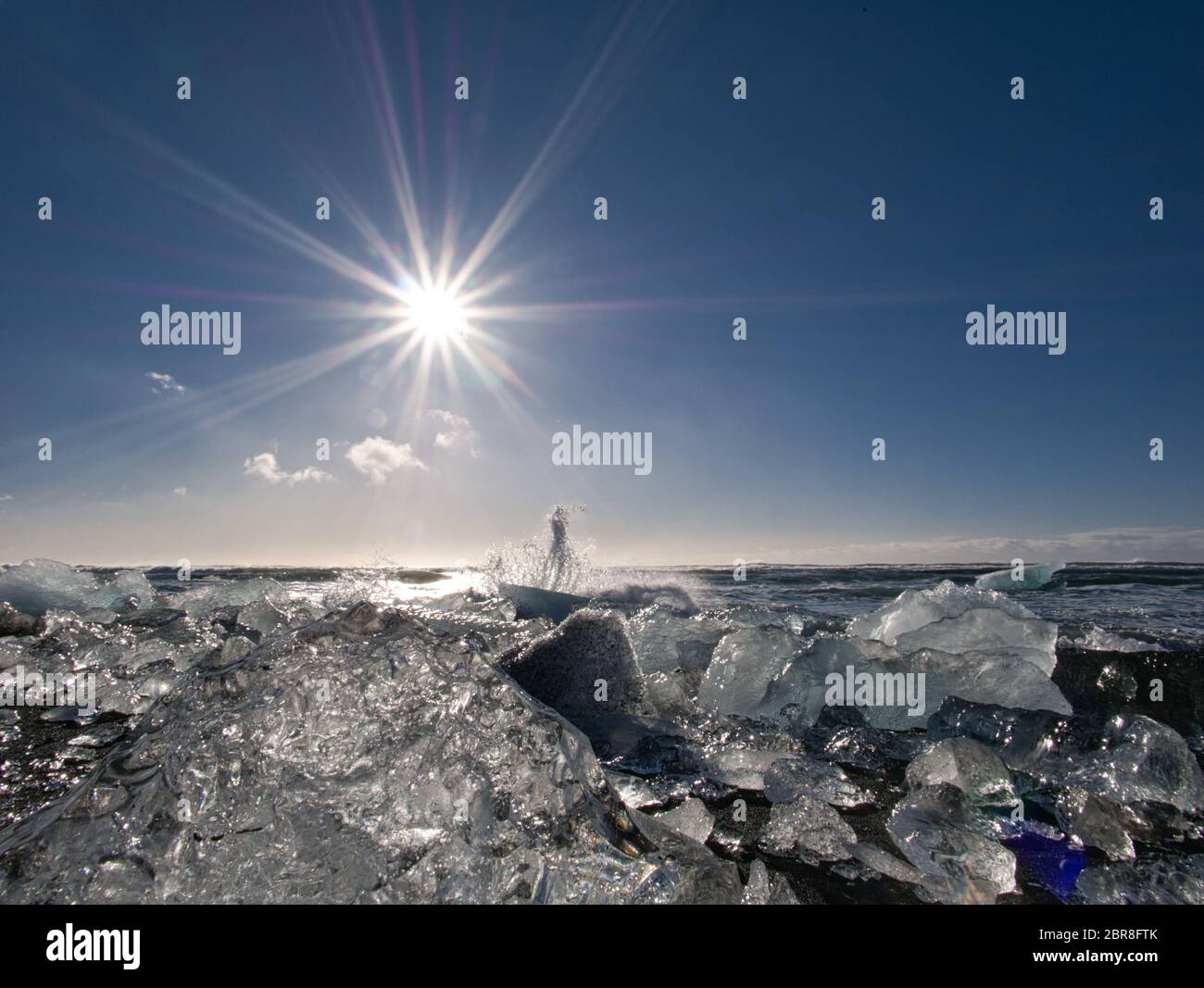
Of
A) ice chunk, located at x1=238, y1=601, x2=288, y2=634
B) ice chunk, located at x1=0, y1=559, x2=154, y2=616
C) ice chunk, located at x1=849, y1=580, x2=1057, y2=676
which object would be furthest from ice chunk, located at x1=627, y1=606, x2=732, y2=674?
ice chunk, located at x1=0, y1=559, x2=154, y2=616

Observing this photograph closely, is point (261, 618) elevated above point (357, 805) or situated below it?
below

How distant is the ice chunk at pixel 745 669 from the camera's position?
11.1ft

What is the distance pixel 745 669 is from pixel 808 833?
5.42 feet

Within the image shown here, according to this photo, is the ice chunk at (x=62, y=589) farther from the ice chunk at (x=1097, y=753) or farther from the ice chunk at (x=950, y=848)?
the ice chunk at (x=1097, y=753)

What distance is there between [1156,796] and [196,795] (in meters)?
3.27

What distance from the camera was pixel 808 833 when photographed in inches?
73.3

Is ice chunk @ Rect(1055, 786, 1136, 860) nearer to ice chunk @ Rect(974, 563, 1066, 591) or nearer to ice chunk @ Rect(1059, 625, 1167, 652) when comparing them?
ice chunk @ Rect(1059, 625, 1167, 652)

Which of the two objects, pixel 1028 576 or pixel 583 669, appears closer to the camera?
pixel 583 669

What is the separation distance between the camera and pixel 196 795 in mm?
1464

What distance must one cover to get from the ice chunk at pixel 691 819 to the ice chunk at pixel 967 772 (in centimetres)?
91

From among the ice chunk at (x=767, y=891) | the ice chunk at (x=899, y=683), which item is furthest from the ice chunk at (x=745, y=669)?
the ice chunk at (x=767, y=891)

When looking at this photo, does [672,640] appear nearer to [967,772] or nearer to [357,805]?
[967,772]

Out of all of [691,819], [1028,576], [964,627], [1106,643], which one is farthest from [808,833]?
[1028,576]
